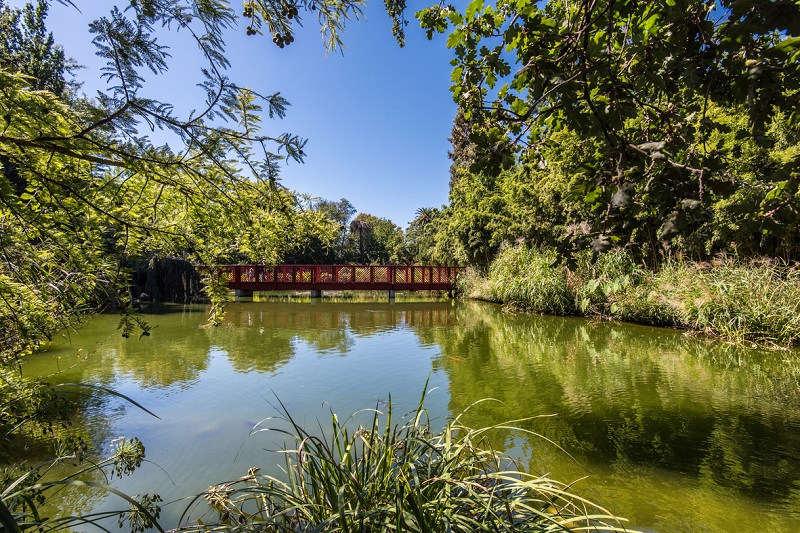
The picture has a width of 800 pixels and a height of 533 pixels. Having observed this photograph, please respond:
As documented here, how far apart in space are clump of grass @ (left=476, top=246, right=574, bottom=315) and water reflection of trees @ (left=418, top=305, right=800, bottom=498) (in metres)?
A: 3.22

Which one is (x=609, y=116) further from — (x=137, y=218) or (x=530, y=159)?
(x=137, y=218)

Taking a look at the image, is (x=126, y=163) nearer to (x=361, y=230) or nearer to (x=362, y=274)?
(x=362, y=274)

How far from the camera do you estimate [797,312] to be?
601 cm

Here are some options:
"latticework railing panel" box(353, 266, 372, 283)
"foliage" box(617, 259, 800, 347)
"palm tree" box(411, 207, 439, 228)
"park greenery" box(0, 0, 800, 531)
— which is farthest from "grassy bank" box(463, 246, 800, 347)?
"palm tree" box(411, 207, 439, 228)

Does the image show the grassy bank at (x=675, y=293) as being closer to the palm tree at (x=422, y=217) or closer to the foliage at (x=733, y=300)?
the foliage at (x=733, y=300)

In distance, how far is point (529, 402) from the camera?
4.06 metres

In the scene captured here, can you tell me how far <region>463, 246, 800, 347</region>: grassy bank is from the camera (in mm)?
6164

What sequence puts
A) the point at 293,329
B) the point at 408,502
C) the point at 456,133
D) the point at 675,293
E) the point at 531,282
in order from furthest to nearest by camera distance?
the point at 531,282 < the point at 293,329 < the point at 675,293 < the point at 456,133 < the point at 408,502

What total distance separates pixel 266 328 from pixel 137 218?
7.26m

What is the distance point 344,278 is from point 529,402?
1489cm

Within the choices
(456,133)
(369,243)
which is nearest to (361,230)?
(369,243)

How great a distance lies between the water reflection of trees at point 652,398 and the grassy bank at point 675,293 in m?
0.54

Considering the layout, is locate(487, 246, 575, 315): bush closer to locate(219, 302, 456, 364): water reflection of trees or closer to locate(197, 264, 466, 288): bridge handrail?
locate(219, 302, 456, 364): water reflection of trees

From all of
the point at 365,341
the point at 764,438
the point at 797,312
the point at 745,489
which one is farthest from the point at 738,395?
the point at 365,341
